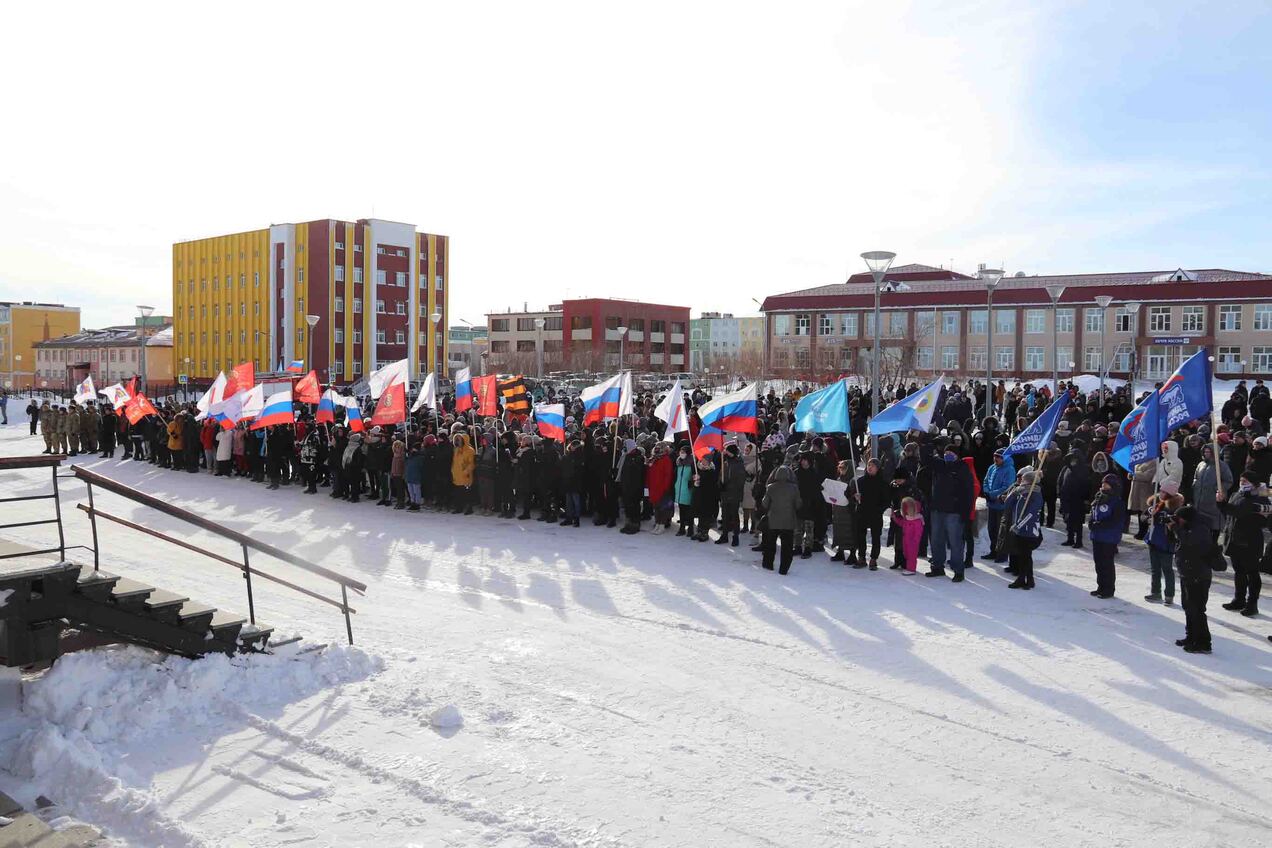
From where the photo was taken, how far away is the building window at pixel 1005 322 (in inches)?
2611

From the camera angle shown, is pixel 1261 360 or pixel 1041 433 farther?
pixel 1261 360

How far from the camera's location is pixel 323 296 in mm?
75750

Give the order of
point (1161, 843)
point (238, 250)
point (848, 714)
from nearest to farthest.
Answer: point (1161, 843) → point (848, 714) → point (238, 250)

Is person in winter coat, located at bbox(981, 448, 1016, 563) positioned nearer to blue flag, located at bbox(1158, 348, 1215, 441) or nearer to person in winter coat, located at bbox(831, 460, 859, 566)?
person in winter coat, located at bbox(831, 460, 859, 566)

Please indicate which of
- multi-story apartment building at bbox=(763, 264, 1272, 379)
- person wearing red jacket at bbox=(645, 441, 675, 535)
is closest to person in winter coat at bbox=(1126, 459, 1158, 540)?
person wearing red jacket at bbox=(645, 441, 675, 535)

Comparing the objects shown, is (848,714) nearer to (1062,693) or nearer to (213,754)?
(1062,693)

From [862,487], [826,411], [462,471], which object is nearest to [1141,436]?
[862,487]

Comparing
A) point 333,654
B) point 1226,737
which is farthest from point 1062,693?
point 333,654

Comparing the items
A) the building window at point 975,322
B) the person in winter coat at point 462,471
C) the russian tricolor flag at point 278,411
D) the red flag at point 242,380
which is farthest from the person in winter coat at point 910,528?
the building window at point 975,322

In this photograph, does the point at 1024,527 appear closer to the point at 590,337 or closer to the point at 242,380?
the point at 242,380

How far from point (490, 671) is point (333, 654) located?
1410mm

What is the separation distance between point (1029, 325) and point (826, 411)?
5834 cm

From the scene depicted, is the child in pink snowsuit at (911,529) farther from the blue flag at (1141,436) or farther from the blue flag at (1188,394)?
the blue flag at (1188,394)

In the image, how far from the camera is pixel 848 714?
749 cm
